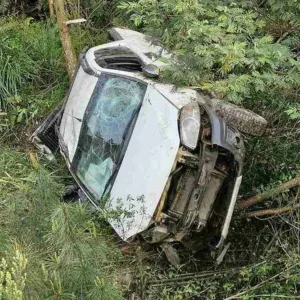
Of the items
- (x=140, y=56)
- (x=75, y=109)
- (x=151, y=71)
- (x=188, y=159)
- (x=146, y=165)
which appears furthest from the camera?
(x=140, y=56)

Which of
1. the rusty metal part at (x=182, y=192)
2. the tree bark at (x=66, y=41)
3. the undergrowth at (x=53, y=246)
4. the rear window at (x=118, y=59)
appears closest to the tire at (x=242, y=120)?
the rusty metal part at (x=182, y=192)

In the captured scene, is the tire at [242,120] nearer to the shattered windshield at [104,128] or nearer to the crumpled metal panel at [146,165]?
the crumpled metal panel at [146,165]

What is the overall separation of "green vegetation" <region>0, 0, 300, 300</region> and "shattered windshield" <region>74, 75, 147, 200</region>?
0.35 m

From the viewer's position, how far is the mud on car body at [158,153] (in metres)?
4.84

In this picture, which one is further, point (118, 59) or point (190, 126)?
point (118, 59)

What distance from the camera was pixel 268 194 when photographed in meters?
5.12

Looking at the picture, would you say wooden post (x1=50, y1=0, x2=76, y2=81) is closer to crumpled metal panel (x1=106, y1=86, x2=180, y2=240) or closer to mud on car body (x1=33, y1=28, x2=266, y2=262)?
mud on car body (x1=33, y1=28, x2=266, y2=262)

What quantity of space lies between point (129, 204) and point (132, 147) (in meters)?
0.48

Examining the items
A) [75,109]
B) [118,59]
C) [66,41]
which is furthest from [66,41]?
[75,109]

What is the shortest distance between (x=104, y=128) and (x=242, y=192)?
139 cm

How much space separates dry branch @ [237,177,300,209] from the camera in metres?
5.00

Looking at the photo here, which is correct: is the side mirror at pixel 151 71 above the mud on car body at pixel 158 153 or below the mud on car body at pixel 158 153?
above

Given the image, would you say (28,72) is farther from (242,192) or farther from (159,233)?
(159,233)

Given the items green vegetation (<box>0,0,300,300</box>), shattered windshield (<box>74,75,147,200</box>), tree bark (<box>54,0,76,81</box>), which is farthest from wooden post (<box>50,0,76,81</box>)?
shattered windshield (<box>74,75,147,200</box>)
